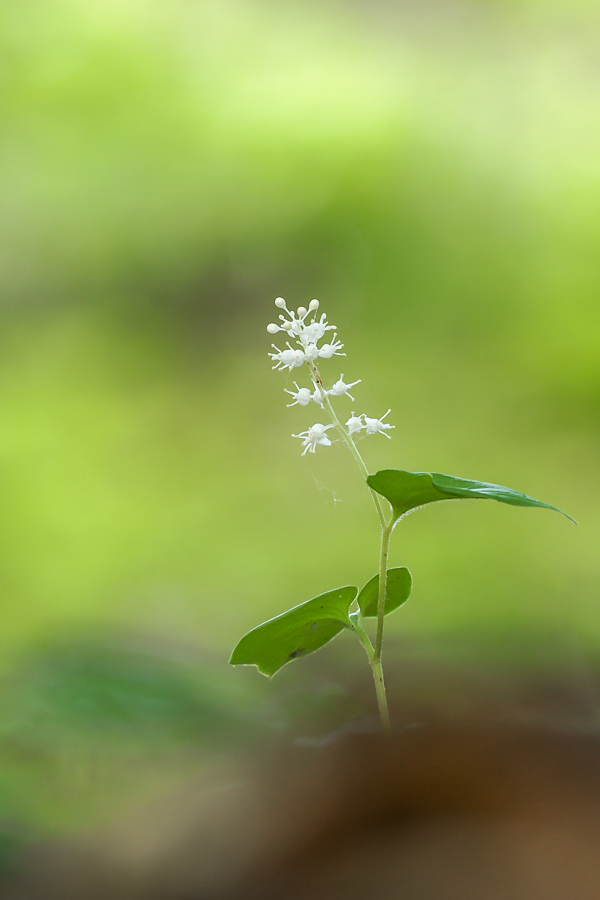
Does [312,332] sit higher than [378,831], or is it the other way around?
[312,332]

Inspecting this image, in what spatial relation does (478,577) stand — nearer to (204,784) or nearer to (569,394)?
(569,394)

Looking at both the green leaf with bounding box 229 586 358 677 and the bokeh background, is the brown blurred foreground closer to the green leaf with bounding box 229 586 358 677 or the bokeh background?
the green leaf with bounding box 229 586 358 677

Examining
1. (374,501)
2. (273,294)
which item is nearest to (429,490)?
(374,501)

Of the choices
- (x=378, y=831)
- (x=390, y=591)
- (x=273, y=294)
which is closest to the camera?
(x=378, y=831)

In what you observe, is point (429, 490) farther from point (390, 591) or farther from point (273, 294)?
point (273, 294)

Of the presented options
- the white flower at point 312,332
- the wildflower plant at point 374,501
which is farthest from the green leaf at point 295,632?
the white flower at point 312,332

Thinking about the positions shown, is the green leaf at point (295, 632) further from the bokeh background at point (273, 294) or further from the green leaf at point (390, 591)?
the bokeh background at point (273, 294)
